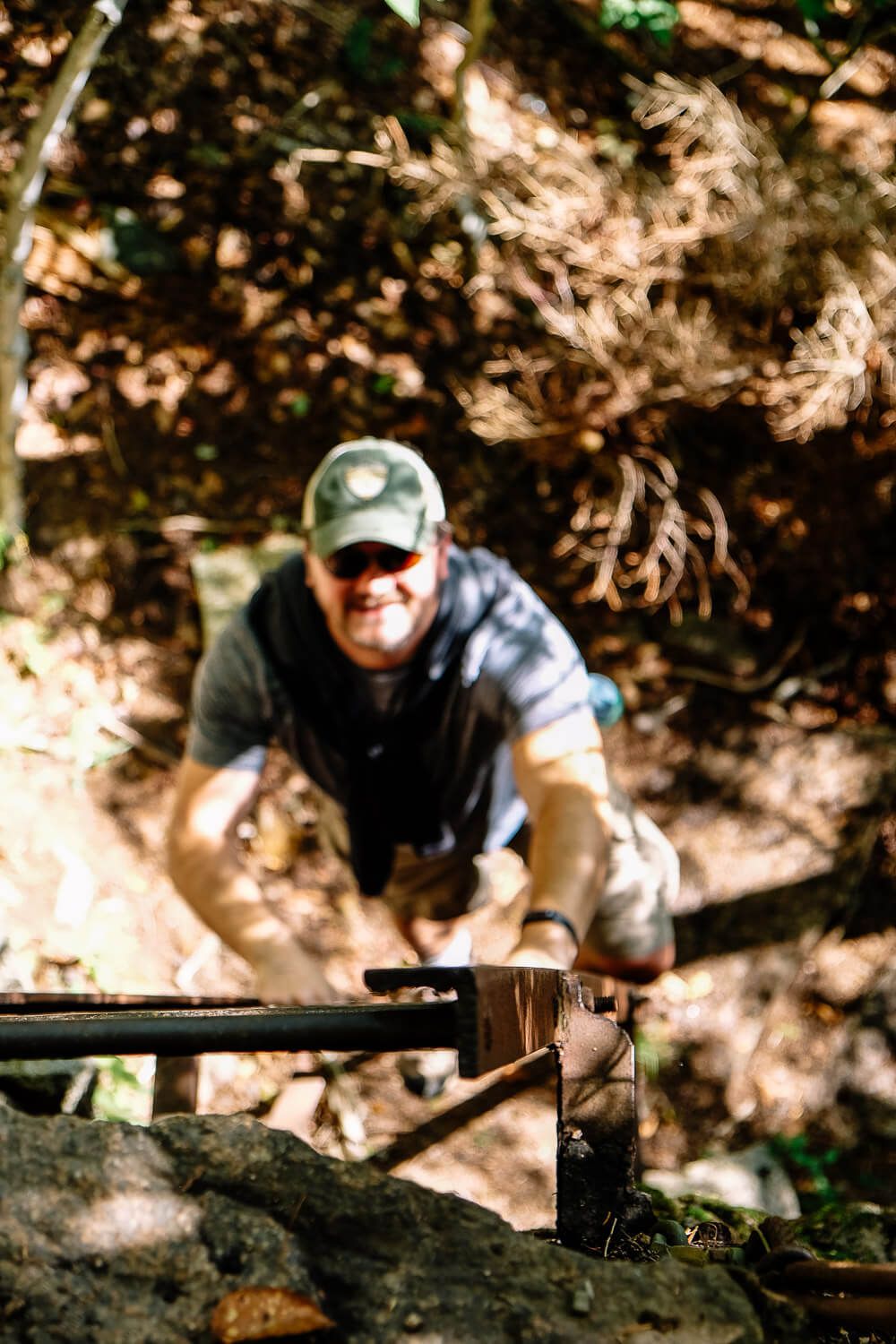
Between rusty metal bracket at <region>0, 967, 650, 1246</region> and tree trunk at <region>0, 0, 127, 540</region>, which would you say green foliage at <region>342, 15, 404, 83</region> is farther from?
rusty metal bracket at <region>0, 967, 650, 1246</region>

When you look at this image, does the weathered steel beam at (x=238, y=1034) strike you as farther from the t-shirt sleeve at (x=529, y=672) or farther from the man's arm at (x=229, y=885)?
the t-shirt sleeve at (x=529, y=672)

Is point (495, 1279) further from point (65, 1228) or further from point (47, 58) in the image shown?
point (47, 58)

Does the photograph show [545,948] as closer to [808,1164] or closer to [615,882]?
[615,882]

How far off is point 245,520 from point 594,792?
2914 millimetres

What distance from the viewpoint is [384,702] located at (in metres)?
2.79

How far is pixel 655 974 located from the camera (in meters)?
3.58

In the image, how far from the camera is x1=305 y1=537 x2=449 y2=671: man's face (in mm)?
2678

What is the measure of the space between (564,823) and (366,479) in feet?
3.86

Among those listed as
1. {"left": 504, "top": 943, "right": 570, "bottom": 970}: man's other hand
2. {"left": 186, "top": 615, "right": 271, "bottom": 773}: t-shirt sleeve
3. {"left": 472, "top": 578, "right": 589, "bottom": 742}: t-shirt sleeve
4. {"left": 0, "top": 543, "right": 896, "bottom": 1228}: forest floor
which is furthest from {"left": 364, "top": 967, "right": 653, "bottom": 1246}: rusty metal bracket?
{"left": 0, "top": 543, "right": 896, "bottom": 1228}: forest floor

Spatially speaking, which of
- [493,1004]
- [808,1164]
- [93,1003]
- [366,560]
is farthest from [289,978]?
[808,1164]

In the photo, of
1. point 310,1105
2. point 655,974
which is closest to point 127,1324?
point 310,1105

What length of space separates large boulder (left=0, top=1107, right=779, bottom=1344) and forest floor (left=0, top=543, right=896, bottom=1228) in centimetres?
291

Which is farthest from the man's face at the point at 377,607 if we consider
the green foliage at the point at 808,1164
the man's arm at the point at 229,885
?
the green foliage at the point at 808,1164

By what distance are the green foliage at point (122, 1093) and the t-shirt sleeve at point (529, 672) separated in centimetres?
181
